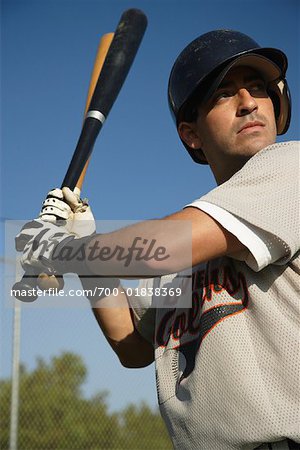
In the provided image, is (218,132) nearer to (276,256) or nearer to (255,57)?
(255,57)

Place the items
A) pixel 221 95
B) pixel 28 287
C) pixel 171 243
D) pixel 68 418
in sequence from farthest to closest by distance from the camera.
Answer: pixel 68 418, pixel 221 95, pixel 28 287, pixel 171 243

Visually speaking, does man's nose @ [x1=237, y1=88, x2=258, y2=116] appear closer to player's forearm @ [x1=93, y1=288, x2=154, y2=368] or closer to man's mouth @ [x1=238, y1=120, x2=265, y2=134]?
man's mouth @ [x1=238, y1=120, x2=265, y2=134]

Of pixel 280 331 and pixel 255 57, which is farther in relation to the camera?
pixel 255 57

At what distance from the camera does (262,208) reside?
1517 mm

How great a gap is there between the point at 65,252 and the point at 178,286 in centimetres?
48

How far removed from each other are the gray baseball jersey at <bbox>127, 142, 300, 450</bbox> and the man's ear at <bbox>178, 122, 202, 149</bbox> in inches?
19.9

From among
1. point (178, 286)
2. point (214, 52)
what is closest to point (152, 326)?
point (178, 286)

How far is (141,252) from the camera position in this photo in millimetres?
1537

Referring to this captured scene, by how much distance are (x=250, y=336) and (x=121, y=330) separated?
788mm

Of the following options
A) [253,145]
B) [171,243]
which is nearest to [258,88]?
[253,145]

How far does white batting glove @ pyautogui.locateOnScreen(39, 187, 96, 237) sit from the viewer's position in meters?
1.91

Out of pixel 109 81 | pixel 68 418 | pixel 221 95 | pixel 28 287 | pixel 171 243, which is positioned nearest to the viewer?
pixel 171 243

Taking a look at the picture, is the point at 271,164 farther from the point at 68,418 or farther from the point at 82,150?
the point at 68,418

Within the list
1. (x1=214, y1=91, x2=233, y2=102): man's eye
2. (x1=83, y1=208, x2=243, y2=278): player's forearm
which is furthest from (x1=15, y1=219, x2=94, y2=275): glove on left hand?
(x1=214, y1=91, x2=233, y2=102): man's eye
